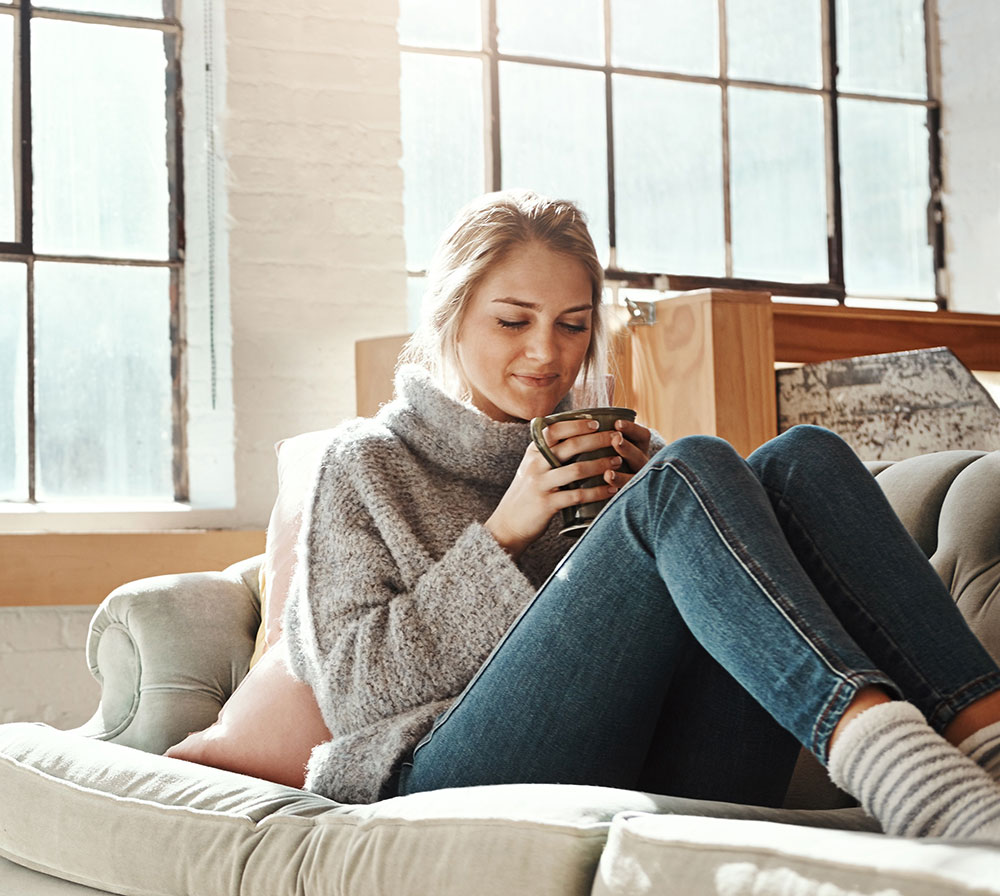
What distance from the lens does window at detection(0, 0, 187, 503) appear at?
10.2ft

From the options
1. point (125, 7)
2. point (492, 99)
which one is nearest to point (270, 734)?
point (125, 7)

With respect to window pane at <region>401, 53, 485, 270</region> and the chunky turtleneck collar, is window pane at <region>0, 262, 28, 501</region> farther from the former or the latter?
the chunky turtleneck collar

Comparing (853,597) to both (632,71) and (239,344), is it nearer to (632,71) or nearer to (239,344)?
(239,344)

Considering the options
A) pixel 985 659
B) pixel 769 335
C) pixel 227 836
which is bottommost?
pixel 227 836

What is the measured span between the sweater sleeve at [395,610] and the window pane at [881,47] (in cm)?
318

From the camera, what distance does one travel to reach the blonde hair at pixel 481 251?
1.69 m

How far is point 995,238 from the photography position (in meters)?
A: 4.05

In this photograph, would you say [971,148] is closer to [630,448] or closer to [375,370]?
[375,370]

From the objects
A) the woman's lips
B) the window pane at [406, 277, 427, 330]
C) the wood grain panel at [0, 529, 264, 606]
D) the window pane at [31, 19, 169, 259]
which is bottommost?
the wood grain panel at [0, 529, 264, 606]

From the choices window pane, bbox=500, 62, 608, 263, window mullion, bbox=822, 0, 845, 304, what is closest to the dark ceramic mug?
window pane, bbox=500, 62, 608, 263

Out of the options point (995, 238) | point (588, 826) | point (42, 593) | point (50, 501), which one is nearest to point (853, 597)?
point (588, 826)

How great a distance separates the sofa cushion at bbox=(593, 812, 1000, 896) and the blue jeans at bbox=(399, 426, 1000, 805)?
0.16 m

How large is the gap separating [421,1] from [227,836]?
2774 mm

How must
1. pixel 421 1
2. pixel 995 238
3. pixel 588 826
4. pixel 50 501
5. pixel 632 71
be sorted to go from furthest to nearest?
1. pixel 995 238
2. pixel 632 71
3. pixel 421 1
4. pixel 50 501
5. pixel 588 826
